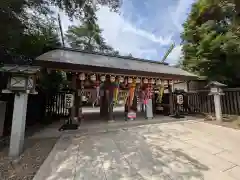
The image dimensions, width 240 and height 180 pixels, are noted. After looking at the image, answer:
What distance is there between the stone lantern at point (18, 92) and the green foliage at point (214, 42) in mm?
8811

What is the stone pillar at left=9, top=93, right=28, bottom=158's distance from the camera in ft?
8.99

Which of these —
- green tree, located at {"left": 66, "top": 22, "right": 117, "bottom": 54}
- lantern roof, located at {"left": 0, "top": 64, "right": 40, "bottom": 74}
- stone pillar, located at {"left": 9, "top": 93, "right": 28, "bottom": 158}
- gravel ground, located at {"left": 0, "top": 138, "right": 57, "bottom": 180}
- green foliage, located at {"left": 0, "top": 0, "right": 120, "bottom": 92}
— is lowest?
gravel ground, located at {"left": 0, "top": 138, "right": 57, "bottom": 180}

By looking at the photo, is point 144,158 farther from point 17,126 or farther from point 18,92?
point 18,92

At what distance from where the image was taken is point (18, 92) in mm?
2936

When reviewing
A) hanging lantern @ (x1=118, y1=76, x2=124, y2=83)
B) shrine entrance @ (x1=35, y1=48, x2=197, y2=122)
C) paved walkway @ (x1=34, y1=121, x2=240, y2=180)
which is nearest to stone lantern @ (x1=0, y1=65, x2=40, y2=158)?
paved walkway @ (x1=34, y1=121, x2=240, y2=180)

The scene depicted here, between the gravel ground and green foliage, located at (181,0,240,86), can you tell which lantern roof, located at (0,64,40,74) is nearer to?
the gravel ground

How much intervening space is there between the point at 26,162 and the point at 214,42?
32.6ft

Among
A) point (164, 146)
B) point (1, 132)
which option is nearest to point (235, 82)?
point (164, 146)

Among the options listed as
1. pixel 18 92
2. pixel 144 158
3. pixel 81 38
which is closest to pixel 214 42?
pixel 144 158

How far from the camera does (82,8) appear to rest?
4.53 metres

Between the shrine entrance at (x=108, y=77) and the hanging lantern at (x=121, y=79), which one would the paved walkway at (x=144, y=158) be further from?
the hanging lantern at (x=121, y=79)

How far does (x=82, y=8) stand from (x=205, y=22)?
881 centimetres

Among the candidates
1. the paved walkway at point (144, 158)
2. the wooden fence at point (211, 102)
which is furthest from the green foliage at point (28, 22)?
the wooden fence at point (211, 102)

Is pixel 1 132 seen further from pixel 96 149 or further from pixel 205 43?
pixel 205 43
